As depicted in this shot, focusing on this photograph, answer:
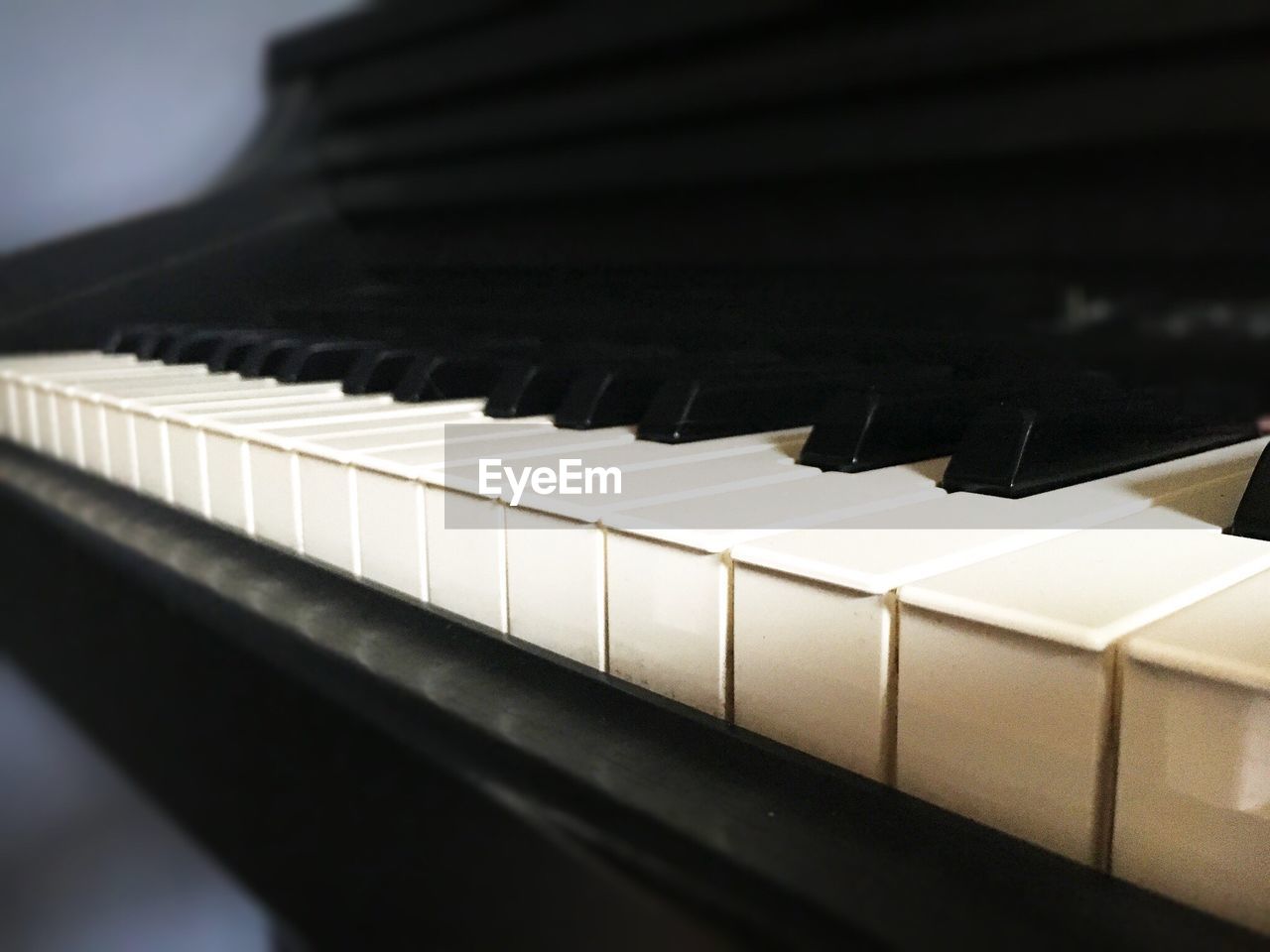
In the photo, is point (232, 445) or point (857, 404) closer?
point (857, 404)

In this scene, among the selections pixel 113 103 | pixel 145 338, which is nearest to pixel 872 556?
pixel 145 338

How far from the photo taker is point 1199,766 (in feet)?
0.96

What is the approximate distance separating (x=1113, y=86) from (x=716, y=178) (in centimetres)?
25

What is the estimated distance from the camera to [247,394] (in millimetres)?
863

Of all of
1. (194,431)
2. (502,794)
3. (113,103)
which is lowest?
(502,794)

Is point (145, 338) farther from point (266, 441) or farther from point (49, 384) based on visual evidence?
point (266, 441)

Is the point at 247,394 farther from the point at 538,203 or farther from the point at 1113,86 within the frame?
the point at 1113,86

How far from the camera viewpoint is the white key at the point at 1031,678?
0.31 meters

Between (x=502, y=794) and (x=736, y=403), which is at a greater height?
(x=736, y=403)

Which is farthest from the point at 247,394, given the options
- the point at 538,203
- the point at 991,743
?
the point at 991,743

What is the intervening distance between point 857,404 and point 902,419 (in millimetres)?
23

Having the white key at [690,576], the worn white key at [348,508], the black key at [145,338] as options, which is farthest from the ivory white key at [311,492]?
the black key at [145,338]

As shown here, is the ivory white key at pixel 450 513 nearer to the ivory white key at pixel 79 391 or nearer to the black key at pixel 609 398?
the black key at pixel 609 398

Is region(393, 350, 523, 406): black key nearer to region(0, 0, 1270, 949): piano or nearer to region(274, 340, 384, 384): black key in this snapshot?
region(0, 0, 1270, 949): piano
